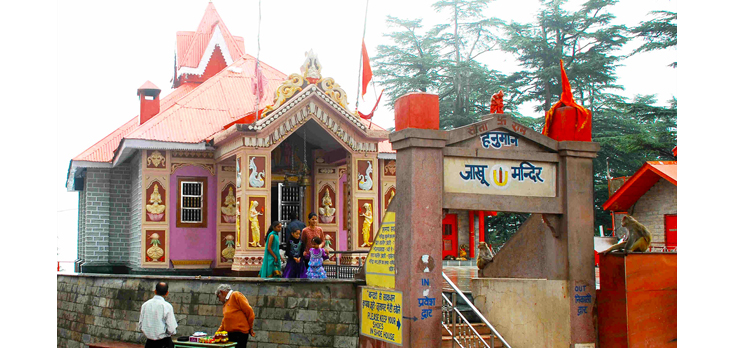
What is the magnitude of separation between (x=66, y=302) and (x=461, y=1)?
26.5 m

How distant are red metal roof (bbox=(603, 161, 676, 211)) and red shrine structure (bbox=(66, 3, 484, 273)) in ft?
20.2

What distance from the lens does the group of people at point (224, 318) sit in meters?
9.69

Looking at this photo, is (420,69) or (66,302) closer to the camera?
(66,302)

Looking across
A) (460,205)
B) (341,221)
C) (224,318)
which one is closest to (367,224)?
(341,221)

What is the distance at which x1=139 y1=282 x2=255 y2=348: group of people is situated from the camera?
31.8ft

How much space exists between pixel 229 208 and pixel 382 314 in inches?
387

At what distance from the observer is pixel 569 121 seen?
30.4ft

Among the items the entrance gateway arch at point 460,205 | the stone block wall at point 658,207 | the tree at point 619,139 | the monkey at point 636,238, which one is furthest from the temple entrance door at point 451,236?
the monkey at point 636,238

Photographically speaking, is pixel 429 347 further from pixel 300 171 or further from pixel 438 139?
pixel 300 171

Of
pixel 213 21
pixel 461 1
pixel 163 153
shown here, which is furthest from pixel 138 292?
pixel 461 1

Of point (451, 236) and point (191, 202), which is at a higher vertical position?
point (191, 202)

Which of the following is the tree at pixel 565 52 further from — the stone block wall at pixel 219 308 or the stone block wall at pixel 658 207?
the stone block wall at pixel 219 308

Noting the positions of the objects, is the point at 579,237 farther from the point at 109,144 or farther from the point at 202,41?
the point at 202,41

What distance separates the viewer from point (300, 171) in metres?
18.2
